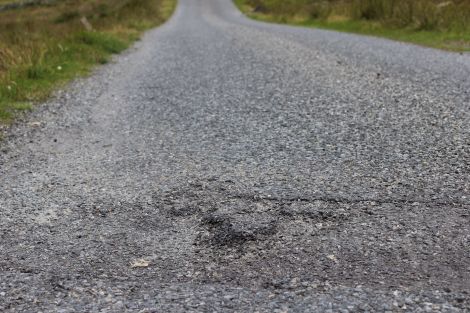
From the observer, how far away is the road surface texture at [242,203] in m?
2.57

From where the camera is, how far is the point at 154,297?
8.34 feet

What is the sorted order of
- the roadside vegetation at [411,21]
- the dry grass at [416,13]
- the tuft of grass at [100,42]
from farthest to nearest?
the dry grass at [416,13] < the roadside vegetation at [411,21] < the tuft of grass at [100,42]

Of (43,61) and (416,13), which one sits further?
(416,13)

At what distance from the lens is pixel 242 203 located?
12.0 ft

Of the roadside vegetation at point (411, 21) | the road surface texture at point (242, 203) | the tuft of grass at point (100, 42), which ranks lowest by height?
the road surface texture at point (242, 203)

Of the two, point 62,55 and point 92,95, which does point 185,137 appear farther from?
point 62,55

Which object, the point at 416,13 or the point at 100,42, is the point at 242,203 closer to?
the point at 100,42

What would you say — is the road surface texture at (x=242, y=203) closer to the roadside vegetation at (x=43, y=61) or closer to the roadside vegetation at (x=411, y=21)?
the roadside vegetation at (x=43, y=61)

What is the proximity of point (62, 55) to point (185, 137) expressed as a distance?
7227 mm

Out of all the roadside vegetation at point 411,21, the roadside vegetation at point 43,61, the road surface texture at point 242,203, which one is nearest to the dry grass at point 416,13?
the roadside vegetation at point 411,21

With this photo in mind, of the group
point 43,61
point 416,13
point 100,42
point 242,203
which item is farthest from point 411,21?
point 242,203

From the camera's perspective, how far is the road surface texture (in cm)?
257

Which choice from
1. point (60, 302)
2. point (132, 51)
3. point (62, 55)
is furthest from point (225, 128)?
point (132, 51)

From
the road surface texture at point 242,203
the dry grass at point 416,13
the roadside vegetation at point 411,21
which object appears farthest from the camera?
the dry grass at point 416,13
